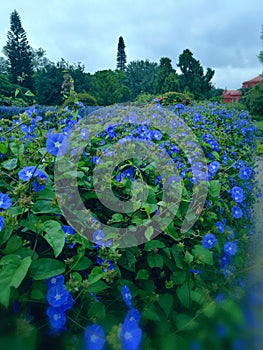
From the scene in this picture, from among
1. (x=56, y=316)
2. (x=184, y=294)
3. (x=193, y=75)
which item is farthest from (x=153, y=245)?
(x=193, y=75)

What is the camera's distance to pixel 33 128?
63.5 inches

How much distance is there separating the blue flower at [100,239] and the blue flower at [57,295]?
17 centimetres

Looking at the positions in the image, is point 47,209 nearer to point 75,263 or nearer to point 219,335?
point 75,263

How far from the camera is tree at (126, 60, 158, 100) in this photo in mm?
43969

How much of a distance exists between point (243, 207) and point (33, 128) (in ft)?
5.13

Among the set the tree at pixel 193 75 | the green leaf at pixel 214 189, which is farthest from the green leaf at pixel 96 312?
the tree at pixel 193 75

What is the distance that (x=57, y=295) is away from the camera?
780 mm

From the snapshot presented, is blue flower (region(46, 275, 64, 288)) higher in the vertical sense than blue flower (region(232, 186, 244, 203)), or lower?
lower

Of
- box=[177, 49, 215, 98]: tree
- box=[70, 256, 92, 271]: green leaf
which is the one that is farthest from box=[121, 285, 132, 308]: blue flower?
box=[177, 49, 215, 98]: tree

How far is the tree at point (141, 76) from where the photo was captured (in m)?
44.0

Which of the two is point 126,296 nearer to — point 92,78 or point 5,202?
point 5,202

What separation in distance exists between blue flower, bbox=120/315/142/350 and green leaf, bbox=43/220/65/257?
0.33 meters

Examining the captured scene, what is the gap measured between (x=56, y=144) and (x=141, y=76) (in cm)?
4681

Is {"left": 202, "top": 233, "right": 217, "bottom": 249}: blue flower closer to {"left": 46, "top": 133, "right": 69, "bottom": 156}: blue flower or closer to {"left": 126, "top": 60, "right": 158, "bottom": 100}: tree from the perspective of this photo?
{"left": 46, "top": 133, "right": 69, "bottom": 156}: blue flower
